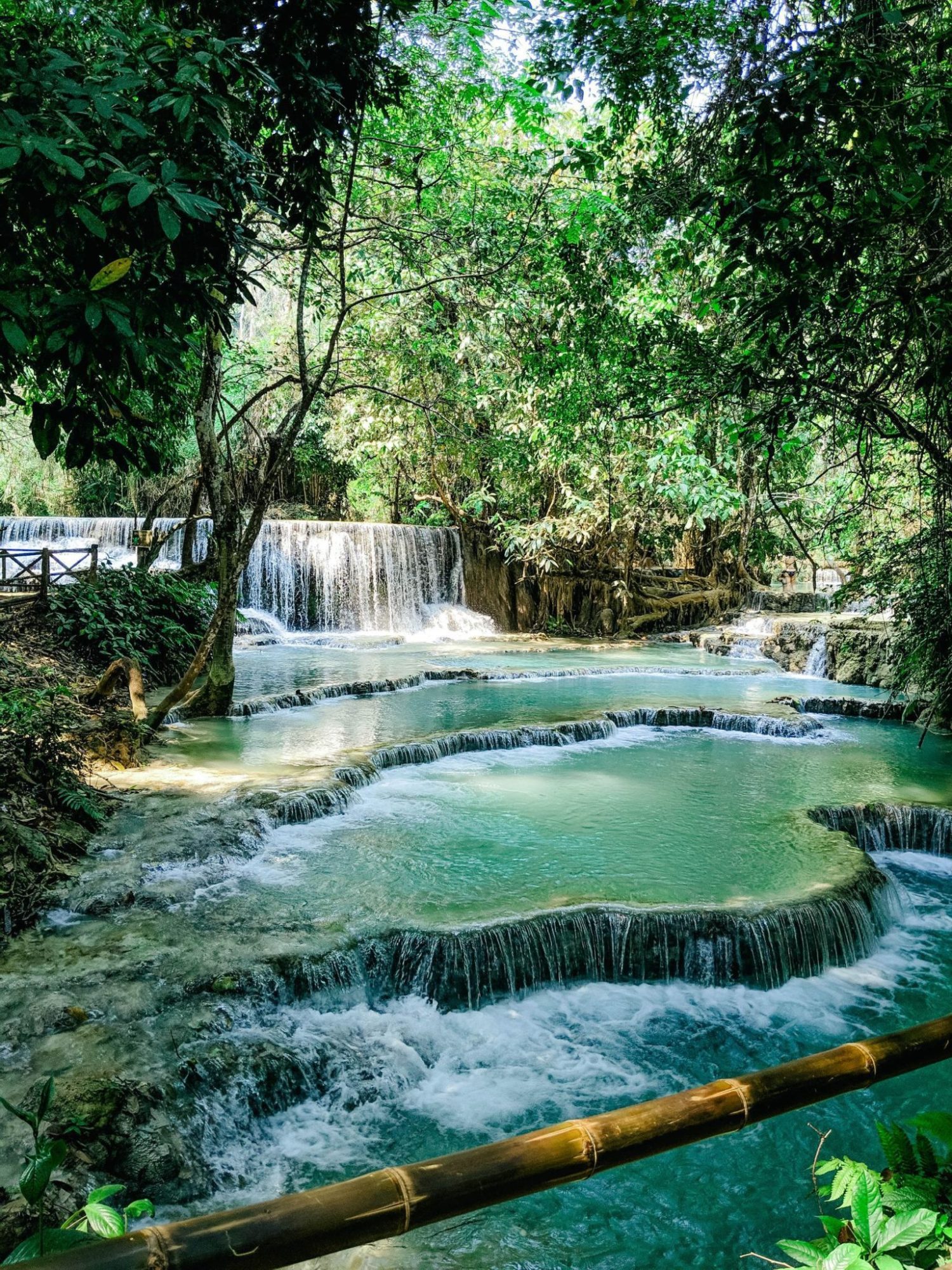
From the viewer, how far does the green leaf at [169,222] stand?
2409 mm

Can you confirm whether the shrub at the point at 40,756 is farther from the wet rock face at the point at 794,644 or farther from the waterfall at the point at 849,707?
the wet rock face at the point at 794,644

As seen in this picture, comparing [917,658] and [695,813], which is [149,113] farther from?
[917,658]

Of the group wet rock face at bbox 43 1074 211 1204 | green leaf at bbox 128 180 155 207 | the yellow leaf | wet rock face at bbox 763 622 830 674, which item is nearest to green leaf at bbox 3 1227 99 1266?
wet rock face at bbox 43 1074 211 1204

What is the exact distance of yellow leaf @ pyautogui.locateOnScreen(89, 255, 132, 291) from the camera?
2457mm

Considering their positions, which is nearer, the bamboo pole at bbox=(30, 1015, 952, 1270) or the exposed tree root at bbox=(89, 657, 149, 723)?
the bamboo pole at bbox=(30, 1015, 952, 1270)

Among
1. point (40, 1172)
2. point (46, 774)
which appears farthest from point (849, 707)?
point (40, 1172)

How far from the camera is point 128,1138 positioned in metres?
3.38

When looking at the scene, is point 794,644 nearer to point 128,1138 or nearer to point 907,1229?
point 128,1138

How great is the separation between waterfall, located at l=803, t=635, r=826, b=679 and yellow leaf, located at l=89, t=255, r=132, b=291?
573 inches

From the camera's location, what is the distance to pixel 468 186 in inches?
351

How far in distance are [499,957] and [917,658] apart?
15.7 ft

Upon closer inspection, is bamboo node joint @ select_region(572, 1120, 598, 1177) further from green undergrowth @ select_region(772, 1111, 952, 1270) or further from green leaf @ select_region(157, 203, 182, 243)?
green leaf @ select_region(157, 203, 182, 243)

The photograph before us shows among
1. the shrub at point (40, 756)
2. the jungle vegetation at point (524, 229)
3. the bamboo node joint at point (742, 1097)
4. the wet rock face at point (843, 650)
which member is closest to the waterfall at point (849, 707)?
the wet rock face at point (843, 650)

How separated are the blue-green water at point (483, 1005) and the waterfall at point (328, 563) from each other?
1087 centimetres
